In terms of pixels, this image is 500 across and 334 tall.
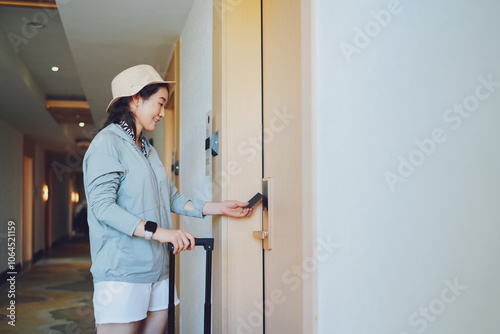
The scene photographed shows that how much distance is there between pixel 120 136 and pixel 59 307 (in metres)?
4.38

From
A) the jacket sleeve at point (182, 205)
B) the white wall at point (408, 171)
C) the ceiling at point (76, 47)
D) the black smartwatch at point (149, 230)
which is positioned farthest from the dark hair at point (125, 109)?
the ceiling at point (76, 47)

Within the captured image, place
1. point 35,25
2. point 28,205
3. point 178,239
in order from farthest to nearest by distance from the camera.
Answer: point 28,205 < point 35,25 < point 178,239

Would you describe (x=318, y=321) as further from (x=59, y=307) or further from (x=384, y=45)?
(x=59, y=307)

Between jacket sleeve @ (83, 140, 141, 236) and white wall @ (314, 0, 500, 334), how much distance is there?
705 mm

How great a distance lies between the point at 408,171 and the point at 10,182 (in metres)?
8.51

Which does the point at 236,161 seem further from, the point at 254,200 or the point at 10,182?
the point at 10,182

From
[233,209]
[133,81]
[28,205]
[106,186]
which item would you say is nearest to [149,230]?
[106,186]

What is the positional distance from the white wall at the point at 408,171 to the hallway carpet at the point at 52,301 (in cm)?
365

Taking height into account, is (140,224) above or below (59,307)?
above

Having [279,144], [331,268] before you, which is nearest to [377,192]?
[331,268]

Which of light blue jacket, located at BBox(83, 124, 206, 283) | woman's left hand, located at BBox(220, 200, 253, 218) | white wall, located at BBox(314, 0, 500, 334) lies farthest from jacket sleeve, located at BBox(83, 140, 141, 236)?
white wall, located at BBox(314, 0, 500, 334)

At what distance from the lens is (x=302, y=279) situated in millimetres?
1348

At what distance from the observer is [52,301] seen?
5.90 m

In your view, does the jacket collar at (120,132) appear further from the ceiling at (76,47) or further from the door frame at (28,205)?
the door frame at (28,205)
